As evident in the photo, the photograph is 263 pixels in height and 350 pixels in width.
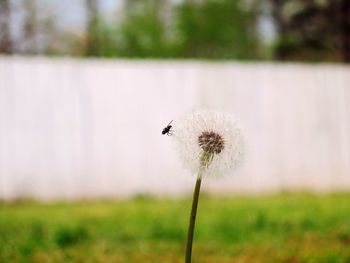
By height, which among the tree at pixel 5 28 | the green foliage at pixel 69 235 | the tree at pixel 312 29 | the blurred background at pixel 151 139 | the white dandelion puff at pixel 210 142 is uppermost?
the tree at pixel 312 29

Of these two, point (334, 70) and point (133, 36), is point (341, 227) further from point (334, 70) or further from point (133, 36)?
point (133, 36)

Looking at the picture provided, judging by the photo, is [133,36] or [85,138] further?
[133,36]

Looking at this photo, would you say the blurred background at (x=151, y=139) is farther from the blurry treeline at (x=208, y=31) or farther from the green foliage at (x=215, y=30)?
the green foliage at (x=215, y=30)

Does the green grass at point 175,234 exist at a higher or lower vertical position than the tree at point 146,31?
lower

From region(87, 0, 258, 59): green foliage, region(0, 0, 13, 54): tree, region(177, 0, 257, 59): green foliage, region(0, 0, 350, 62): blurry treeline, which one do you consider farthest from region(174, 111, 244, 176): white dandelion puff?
region(177, 0, 257, 59): green foliage

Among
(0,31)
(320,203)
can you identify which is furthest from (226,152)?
(0,31)

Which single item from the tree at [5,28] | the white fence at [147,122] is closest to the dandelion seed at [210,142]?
the white fence at [147,122]

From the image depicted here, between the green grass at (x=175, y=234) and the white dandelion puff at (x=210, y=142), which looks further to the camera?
the green grass at (x=175, y=234)
